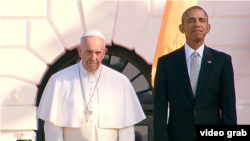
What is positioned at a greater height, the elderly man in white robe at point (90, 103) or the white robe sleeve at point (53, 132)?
the elderly man in white robe at point (90, 103)

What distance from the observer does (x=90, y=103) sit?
5777mm

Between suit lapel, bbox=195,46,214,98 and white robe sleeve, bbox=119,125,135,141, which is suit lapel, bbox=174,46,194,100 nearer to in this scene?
suit lapel, bbox=195,46,214,98

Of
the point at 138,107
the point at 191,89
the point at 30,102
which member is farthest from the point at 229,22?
the point at 191,89

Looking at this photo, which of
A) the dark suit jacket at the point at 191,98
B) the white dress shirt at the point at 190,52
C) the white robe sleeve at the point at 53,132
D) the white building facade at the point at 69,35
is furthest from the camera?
the white building facade at the point at 69,35

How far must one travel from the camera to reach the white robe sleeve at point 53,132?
5602 mm

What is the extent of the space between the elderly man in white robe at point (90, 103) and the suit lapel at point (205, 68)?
31.5 inches

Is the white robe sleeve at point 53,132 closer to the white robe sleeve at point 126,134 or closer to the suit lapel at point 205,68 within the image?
the white robe sleeve at point 126,134

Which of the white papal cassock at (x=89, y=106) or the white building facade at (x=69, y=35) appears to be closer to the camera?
the white papal cassock at (x=89, y=106)

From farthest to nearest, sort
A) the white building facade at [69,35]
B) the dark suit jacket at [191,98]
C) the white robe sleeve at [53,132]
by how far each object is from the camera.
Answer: the white building facade at [69,35], the white robe sleeve at [53,132], the dark suit jacket at [191,98]

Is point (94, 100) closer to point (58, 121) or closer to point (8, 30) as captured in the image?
point (58, 121)

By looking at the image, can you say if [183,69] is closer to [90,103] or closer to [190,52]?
[190,52]

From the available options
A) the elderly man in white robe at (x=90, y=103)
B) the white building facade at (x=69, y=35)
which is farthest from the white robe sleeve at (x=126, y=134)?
the white building facade at (x=69, y=35)

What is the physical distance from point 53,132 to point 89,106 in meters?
0.35

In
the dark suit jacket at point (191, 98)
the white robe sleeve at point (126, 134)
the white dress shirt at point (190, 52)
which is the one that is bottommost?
the white robe sleeve at point (126, 134)
